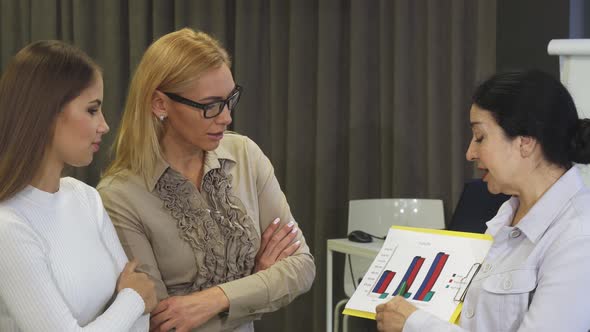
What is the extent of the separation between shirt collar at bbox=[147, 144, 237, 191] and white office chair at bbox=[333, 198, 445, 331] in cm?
162

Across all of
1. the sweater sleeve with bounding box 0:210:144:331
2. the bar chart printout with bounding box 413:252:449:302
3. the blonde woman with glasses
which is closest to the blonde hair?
the blonde woman with glasses

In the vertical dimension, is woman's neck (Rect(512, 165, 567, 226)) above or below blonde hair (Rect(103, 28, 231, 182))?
below

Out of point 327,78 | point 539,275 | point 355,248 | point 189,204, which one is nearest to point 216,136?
point 189,204

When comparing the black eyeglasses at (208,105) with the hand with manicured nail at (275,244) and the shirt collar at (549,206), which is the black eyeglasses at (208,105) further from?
the shirt collar at (549,206)

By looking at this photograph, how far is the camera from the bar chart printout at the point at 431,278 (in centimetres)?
183

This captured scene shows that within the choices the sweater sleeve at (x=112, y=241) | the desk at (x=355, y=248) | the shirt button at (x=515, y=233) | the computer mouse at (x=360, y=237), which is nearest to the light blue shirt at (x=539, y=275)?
the shirt button at (x=515, y=233)

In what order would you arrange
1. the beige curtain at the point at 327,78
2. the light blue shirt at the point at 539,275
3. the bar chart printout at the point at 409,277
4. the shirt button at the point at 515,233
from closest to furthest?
the light blue shirt at the point at 539,275 → the shirt button at the point at 515,233 → the bar chart printout at the point at 409,277 → the beige curtain at the point at 327,78

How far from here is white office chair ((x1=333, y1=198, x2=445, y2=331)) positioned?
3828 millimetres

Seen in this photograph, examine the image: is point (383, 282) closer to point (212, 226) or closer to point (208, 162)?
point (212, 226)

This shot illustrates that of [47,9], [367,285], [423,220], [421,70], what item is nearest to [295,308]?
[423,220]

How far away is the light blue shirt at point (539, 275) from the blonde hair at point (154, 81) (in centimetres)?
88

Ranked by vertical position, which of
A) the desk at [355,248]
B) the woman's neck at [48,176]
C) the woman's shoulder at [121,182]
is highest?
the woman's neck at [48,176]

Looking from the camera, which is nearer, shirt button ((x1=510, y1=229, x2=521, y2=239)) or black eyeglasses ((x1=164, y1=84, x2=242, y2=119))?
shirt button ((x1=510, y1=229, x2=521, y2=239))

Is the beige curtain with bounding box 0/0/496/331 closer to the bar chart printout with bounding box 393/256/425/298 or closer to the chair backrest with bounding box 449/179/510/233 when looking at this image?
the chair backrest with bounding box 449/179/510/233
